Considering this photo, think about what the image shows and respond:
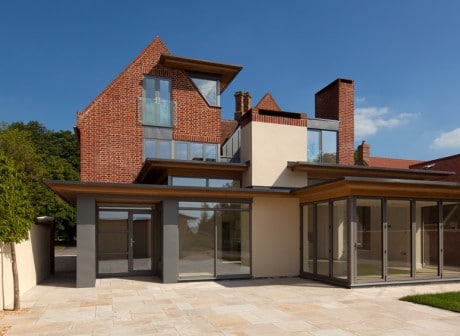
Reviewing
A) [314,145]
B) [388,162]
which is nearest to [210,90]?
[314,145]

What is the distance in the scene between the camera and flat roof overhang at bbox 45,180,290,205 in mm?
11648

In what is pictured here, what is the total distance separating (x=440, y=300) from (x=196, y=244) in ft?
23.6

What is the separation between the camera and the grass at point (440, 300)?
892 centimetres

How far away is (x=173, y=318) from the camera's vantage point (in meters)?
8.04

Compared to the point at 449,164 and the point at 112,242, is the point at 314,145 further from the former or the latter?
the point at 112,242

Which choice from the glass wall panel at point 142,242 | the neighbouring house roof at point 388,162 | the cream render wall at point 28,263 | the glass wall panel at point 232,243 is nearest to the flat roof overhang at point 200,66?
the glass wall panel at point 142,242

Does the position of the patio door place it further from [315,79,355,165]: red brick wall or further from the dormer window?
[315,79,355,165]: red brick wall

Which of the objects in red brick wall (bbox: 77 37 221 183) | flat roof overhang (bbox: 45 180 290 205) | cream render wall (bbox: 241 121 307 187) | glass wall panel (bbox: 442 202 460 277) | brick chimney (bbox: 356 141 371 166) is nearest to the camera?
flat roof overhang (bbox: 45 180 290 205)

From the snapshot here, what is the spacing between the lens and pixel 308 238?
1381 centimetres

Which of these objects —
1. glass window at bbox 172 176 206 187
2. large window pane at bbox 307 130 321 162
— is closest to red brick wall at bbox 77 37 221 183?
glass window at bbox 172 176 206 187

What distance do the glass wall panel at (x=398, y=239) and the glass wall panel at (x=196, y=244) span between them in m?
5.66

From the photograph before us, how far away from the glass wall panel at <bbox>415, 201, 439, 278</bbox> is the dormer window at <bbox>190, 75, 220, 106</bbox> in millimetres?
10551

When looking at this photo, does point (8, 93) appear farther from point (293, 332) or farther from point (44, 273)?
point (293, 332)

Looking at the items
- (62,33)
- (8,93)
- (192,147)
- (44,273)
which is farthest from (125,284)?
(8,93)
